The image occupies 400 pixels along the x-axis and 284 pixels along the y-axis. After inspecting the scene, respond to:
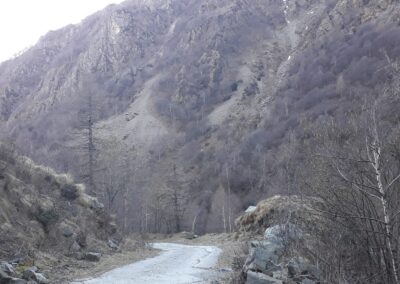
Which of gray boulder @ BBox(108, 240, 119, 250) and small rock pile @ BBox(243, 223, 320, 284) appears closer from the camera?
small rock pile @ BBox(243, 223, 320, 284)

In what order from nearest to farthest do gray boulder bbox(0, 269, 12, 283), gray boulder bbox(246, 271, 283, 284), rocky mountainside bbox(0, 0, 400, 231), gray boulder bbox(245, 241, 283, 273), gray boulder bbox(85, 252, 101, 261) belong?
gray boulder bbox(246, 271, 283, 284) → gray boulder bbox(245, 241, 283, 273) → gray boulder bbox(0, 269, 12, 283) → gray boulder bbox(85, 252, 101, 261) → rocky mountainside bbox(0, 0, 400, 231)

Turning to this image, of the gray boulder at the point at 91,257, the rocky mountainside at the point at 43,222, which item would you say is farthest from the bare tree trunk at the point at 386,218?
the gray boulder at the point at 91,257

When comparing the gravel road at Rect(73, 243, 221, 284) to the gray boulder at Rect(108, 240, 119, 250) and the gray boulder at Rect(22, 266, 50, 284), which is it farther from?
the gray boulder at Rect(108, 240, 119, 250)

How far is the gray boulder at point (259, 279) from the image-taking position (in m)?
7.71

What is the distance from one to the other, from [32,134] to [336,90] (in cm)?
6317

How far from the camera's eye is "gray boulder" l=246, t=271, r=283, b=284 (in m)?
7.71

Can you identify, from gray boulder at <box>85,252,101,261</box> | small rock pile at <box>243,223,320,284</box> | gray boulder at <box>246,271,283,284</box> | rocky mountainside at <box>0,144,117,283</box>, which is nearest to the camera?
small rock pile at <box>243,223,320,284</box>

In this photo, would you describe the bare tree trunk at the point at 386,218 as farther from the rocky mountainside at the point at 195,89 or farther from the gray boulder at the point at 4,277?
the rocky mountainside at the point at 195,89

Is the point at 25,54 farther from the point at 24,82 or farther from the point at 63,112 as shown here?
the point at 63,112

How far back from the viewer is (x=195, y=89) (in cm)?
10081

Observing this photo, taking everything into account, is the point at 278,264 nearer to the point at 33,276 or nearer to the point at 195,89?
the point at 33,276

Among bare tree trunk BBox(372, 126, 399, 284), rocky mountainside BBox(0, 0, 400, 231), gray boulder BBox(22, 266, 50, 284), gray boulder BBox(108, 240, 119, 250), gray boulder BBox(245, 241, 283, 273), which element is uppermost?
rocky mountainside BBox(0, 0, 400, 231)

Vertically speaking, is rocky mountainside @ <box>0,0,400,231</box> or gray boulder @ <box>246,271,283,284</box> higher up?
rocky mountainside @ <box>0,0,400,231</box>

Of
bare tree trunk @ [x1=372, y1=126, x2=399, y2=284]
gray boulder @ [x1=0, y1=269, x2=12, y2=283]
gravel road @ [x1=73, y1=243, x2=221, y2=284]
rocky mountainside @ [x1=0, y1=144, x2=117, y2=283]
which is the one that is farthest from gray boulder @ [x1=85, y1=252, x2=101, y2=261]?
bare tree trunk @ [x1=372, y1=126, x2=399, y2=284]
